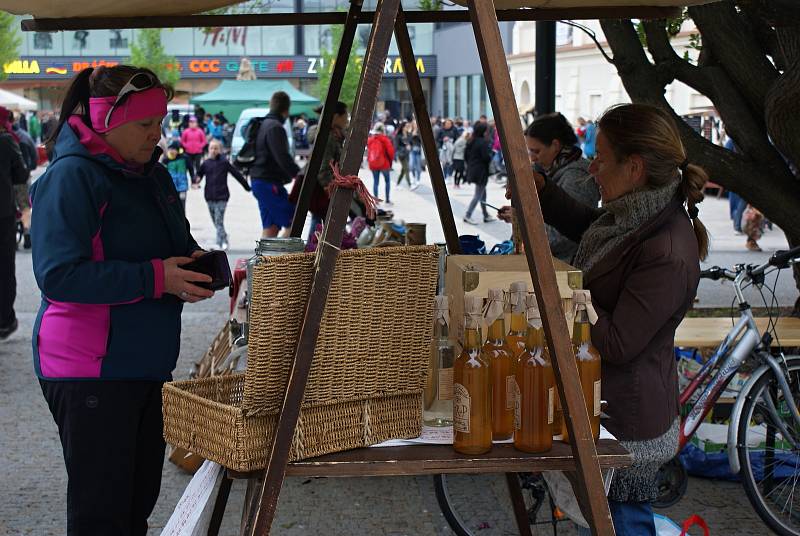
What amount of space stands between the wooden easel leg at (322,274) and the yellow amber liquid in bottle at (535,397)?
52 cm

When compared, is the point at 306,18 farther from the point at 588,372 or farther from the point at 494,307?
the point at 588,372

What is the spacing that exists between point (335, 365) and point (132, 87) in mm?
1078

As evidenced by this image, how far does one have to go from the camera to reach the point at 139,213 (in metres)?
2.84

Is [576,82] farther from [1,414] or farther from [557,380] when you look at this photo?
[557,380]

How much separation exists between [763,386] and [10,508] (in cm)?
358

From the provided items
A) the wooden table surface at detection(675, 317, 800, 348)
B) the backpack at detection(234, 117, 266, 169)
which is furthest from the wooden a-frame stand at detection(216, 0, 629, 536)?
the backpack at detection(234, 117, 266, 169)

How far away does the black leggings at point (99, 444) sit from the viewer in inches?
109

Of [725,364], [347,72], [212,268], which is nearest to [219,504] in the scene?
[212,268]

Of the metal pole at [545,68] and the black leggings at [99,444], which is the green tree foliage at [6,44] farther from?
the black leggings at [99,444]

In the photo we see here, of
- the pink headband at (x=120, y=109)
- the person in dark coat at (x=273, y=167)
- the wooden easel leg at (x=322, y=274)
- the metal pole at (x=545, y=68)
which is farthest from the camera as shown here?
the person in dark coat at (x=273, y=167)

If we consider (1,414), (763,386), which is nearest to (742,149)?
(763,386)

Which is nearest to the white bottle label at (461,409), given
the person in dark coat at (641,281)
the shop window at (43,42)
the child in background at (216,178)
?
the person in dark coat at (641,281)

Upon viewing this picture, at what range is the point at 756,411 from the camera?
15.1ft

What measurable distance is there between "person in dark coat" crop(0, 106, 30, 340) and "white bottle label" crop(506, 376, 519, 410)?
21.9 ft
